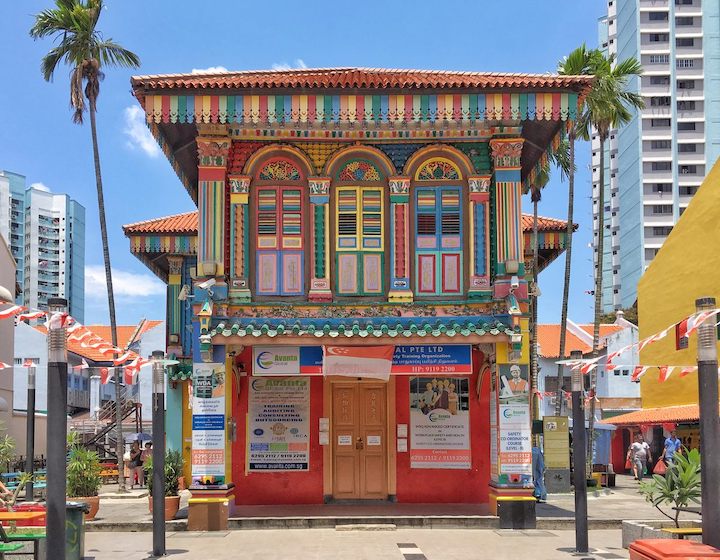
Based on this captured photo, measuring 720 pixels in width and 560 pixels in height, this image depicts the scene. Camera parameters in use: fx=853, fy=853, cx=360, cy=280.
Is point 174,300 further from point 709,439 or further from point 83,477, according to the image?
point 709,439

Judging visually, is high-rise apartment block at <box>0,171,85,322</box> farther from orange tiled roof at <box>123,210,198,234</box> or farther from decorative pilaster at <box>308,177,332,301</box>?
decorative pilaster at <box>308,177,332,301</box>

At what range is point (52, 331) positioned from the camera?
28.1 ft

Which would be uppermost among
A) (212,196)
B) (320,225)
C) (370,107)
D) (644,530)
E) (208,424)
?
(370,107)

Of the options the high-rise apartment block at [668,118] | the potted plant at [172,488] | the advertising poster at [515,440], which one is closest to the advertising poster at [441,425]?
the advertising poster at [515,440]

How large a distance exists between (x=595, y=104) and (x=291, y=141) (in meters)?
12.4

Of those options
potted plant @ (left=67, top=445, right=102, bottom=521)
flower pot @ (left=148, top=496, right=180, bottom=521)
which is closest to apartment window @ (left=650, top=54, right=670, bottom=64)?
flower pot @ (left=148, top=496, right=180, bottom=521)

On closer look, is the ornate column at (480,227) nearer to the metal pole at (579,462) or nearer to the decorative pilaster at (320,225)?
the decorative pilaster at (320,225)

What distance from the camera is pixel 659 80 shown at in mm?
85812

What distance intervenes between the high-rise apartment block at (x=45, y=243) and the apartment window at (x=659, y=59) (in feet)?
251

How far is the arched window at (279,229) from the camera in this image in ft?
51.6

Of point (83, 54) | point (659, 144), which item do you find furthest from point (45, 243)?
point (83, 54)

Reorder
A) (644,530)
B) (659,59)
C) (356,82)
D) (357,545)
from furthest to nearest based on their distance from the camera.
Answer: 1. (659,59)
2. (356,82)
3. (357,545)
4. (644,530)

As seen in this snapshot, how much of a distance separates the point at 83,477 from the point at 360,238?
659 cm

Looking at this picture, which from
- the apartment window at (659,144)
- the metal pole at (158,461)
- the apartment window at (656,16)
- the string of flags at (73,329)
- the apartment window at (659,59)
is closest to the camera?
the string of flags at (73,329)
